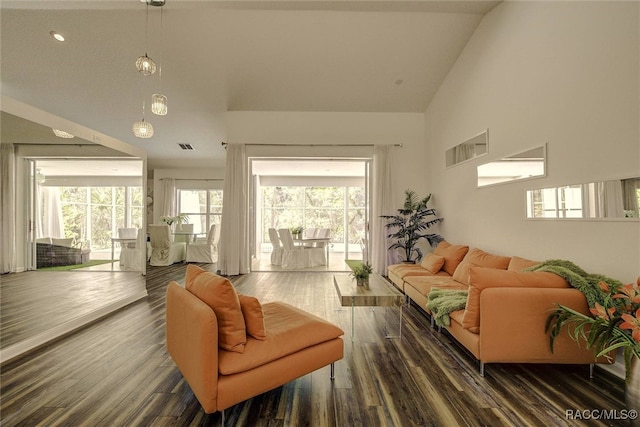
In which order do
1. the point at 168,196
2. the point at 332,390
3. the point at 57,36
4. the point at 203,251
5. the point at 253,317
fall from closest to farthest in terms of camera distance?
the point at 253,317, the point at 332,390, the point at 57,36, the point at 203,251, the point at 168,196

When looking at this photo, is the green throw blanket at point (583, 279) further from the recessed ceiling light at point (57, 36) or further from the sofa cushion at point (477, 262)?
the recessed ceiling light at point (57, 36)

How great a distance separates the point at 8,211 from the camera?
2945 mm

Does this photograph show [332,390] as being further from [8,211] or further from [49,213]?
[49,213]

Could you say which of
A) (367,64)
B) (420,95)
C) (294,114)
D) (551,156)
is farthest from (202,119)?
(551,156)

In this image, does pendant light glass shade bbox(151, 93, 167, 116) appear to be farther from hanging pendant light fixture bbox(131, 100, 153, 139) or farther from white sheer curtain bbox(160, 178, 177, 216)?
white sheer curtain bbox(160, 178, 177, 216)

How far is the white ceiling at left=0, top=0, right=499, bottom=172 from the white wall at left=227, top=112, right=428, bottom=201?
19cm

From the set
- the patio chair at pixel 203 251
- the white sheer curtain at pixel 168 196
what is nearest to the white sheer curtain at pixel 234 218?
the patio chair at pixel 203 251

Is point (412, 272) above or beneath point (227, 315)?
beneath

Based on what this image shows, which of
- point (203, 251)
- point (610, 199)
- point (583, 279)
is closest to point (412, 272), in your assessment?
point (583, 279)

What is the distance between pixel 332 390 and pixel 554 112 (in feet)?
11.3

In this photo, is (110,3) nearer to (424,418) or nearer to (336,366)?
(336,366)

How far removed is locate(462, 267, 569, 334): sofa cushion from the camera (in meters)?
2.39

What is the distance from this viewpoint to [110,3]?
3.84m

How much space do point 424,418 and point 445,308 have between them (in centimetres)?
119
